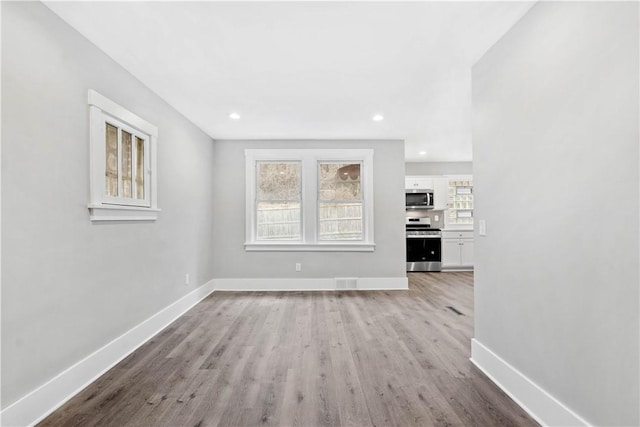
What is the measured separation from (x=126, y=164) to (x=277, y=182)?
8.53 ft

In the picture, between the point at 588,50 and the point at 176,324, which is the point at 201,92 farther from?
the point at 588,50

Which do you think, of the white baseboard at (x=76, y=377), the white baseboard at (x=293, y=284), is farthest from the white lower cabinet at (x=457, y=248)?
the white baseboard at (x=76, y=377)

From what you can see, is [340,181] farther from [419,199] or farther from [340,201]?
[419,199]

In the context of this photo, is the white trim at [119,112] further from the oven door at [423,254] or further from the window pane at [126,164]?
the oven door at [423,254]

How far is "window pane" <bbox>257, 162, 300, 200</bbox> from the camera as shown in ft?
16.7

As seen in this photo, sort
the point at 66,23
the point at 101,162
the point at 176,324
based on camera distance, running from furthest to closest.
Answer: the point at 176,324, the point at 101,162, the point at 66,23

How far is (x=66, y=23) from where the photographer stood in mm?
2004

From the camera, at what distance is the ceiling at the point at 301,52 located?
1.90m

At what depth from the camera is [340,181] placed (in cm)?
515

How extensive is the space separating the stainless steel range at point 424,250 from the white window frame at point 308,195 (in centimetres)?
208

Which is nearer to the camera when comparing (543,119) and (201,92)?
(543,119)

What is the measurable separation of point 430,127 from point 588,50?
2.97 m

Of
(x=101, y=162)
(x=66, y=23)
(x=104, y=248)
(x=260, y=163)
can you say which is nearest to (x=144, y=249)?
(x=104, y=248)

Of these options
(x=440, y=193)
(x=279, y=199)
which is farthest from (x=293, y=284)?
(x=440, y=193)
